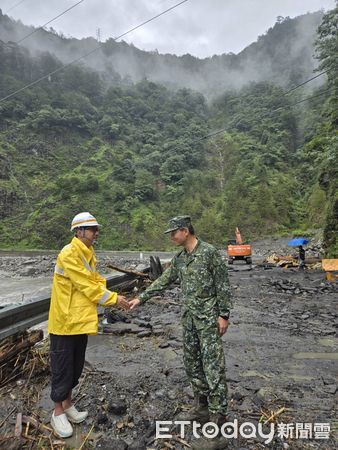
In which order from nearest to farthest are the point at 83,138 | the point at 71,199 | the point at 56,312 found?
1. the point at 56,312
2. the point at 71,199
3. the point at 83,138

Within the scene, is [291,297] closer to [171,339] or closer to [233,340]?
[233,340]

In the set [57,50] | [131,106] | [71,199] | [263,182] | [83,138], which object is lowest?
[71,199]

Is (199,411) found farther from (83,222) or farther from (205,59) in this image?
(205,59)

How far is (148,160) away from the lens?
2037 inches

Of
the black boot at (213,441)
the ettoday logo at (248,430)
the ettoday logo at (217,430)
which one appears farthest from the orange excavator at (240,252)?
the black boot at (213,441)

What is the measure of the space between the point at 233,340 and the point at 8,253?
2834cm

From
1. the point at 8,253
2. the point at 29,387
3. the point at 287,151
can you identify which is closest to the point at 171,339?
the point at 29,387

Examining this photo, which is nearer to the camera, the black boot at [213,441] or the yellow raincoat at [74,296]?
the black boot at [213,441]

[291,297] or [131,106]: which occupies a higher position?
[131,106]

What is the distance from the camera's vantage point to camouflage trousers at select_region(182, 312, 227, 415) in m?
2.60

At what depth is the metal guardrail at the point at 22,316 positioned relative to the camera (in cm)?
369

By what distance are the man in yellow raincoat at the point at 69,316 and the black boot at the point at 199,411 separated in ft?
3.40

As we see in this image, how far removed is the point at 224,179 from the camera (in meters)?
51.5

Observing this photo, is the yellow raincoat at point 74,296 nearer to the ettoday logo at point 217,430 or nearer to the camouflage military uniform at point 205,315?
the camouflage military uniform at point 205,315
